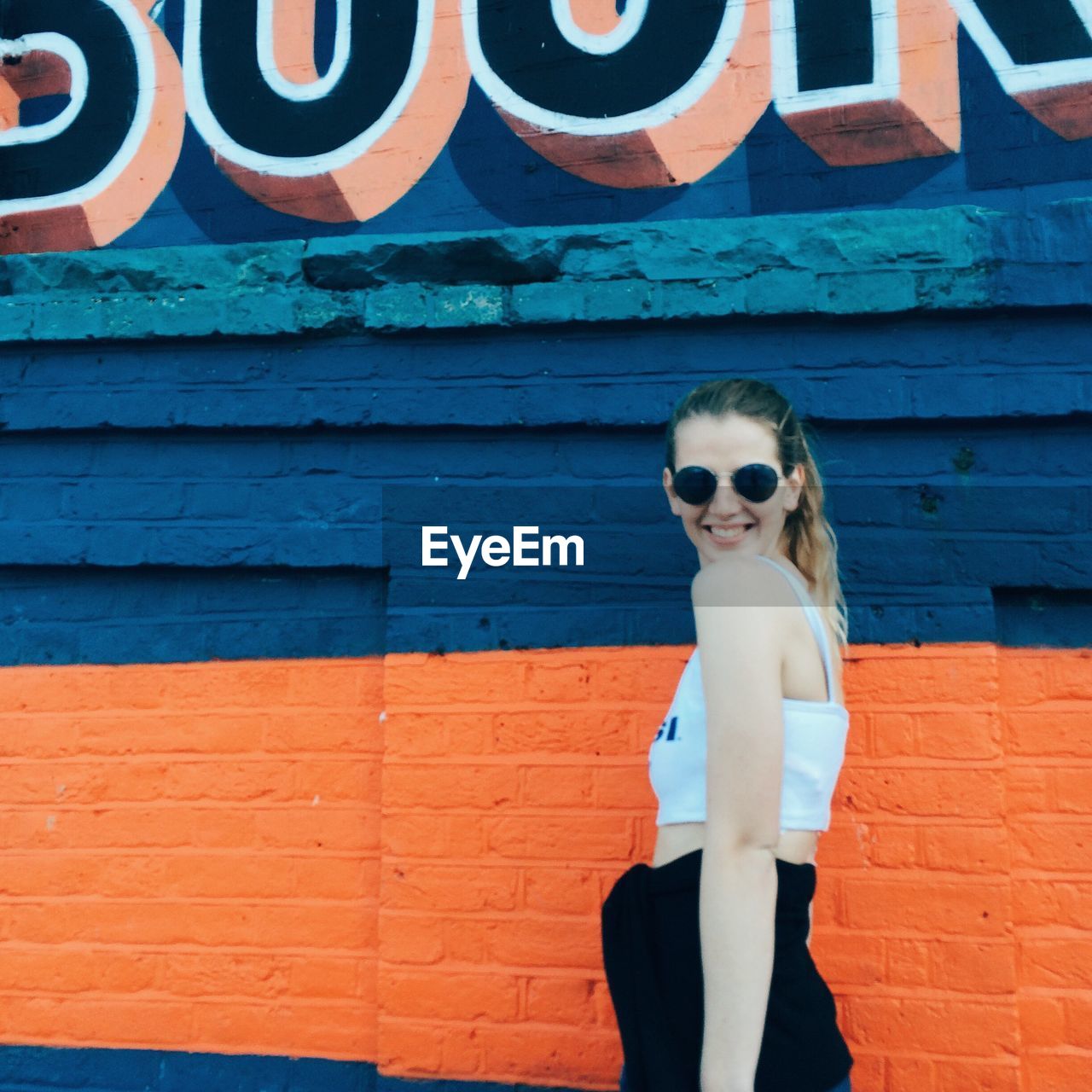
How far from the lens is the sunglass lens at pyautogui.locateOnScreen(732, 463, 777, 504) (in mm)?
1706

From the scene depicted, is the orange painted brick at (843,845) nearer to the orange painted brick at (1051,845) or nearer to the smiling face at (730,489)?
the orange painted brick at (1051,845)

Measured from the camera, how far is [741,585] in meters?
1.54

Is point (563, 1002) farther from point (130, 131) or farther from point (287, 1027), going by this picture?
point (130, 131)

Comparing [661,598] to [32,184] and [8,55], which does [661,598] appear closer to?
[32,184]

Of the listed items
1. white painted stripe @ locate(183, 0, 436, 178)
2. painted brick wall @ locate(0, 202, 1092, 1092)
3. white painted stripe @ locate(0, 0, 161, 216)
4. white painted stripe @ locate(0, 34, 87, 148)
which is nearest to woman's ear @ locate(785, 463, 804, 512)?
painted brick wall @ locate(0, 202, 1092, 1092)

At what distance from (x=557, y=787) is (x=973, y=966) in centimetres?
106

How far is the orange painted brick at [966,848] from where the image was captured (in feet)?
7.42

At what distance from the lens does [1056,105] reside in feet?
8.27

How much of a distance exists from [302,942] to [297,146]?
2294 millimetres

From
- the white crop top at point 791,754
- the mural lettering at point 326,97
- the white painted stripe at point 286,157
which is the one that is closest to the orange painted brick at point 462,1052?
the white crop top at point 791,754

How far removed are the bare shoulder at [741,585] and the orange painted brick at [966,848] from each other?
107 centimetres

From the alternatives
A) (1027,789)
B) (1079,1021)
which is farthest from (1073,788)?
(1079,1021)

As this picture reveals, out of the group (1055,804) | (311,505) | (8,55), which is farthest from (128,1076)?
(8,55)

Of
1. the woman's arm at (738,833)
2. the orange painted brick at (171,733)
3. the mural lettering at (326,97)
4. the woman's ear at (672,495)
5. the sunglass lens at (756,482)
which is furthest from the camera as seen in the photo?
the mural lettering at (326,97)
